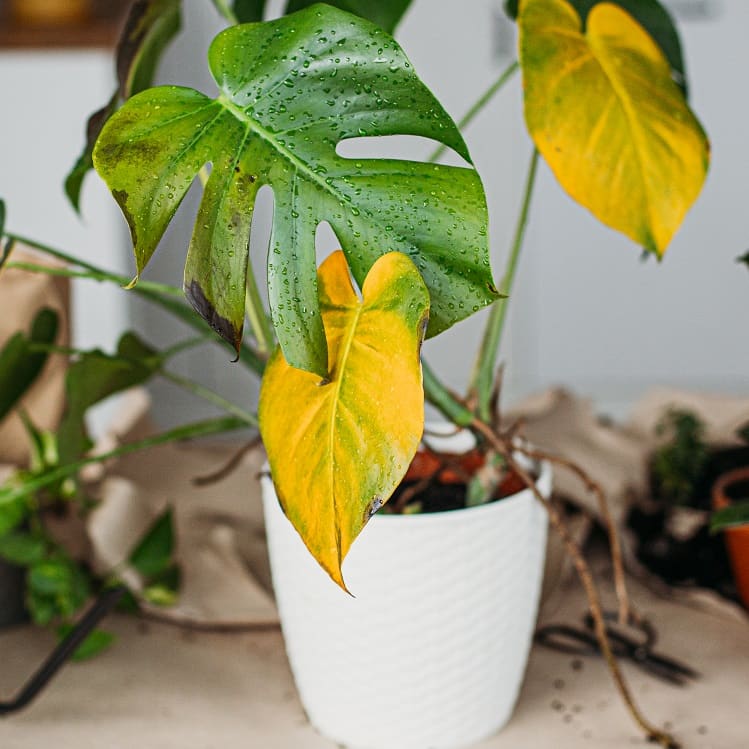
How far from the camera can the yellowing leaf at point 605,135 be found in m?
0.46

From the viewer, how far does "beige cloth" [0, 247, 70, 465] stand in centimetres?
73

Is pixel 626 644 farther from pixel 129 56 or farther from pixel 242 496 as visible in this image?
pixel 129 56

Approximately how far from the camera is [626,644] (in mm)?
638

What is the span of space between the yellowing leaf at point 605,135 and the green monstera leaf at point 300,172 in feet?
0.30

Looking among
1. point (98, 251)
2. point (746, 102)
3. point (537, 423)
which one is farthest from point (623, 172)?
point (746, 102)

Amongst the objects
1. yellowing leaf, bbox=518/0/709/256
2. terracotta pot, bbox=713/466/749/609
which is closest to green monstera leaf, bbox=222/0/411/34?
yellowing leaf, bbox=518/0/709/256

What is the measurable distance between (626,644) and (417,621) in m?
0.20

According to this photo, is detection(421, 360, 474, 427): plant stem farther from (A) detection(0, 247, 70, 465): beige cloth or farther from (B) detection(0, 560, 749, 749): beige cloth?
(A) detection(0, 247, 70, 465): beige cloth

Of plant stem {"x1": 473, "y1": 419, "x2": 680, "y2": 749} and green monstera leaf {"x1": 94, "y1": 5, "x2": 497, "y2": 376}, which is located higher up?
green monstera leaf {"x1": 94, "y1": 5, "x2": 497, "y2": 376}

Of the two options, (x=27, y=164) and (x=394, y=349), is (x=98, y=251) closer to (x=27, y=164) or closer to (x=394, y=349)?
(x=27, y=164)

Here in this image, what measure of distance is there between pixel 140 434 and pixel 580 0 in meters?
0.48

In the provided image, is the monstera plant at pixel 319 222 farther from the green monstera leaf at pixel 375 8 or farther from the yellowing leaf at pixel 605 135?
the green monstera leaf at pixel 375 8

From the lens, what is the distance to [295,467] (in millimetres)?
391

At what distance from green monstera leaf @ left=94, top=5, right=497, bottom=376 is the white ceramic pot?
151mm
